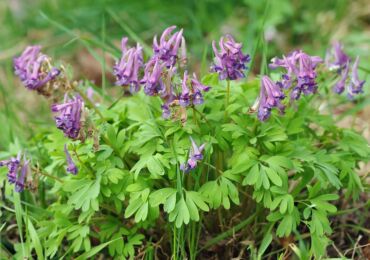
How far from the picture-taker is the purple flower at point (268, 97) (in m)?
2.64

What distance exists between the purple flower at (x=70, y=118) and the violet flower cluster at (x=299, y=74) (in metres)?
0.96

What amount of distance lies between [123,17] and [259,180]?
4113mm

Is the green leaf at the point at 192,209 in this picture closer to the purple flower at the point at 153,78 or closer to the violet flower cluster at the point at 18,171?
the purple flower at the point at 153,78

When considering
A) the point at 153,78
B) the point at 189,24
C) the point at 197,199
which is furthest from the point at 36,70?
the point at 189,24

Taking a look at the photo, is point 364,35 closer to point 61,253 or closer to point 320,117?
point 320,117

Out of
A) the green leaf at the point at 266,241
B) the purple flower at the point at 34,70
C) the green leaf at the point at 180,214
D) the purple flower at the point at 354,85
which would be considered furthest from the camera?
the purple flower at the point at 354,85

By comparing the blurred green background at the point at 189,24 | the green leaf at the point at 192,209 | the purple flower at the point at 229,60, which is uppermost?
the purple flower at the point at 229,60

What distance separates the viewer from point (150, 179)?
279 cm

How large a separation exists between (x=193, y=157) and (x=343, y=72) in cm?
109

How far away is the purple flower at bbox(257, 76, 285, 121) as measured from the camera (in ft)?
8.65

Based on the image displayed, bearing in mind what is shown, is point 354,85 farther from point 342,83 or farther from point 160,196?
point 160,196

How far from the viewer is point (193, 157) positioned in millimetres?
2592

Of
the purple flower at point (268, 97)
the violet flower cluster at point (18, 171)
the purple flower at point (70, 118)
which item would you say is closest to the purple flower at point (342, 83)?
the purple flower at point (268, 97)

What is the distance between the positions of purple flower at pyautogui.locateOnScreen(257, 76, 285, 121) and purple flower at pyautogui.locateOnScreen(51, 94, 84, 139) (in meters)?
0.83
